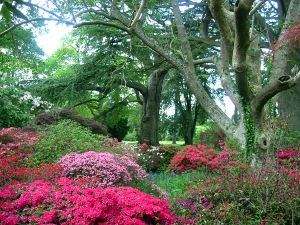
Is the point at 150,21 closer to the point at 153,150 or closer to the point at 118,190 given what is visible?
the point at 153,150

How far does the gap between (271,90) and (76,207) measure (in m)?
4.55

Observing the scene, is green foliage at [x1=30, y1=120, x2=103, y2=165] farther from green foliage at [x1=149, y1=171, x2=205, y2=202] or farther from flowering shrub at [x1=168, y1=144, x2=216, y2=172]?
flowering shrub at [x1=168, y1=144, x2=216, y2=172]

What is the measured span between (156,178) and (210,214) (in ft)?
19.2

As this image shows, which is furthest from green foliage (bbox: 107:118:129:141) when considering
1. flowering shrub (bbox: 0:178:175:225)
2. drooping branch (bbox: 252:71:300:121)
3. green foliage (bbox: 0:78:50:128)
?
flowering shrub (bbox: 0:178:175:225)

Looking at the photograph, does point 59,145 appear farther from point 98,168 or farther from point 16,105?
point 16,105

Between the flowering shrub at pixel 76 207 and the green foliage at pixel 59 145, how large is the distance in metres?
3.10

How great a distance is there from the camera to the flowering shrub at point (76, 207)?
16.1 feet

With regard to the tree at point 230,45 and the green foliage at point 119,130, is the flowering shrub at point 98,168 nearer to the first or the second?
the tree at point 230,45

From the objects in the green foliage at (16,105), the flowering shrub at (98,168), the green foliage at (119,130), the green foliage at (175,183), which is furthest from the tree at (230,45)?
the green foliage at (119,130)

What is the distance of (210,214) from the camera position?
5.54 meters

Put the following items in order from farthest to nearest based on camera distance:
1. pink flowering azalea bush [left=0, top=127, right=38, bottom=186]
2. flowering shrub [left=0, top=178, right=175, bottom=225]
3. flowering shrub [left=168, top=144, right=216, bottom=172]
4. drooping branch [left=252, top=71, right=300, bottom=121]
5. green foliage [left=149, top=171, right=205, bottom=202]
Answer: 1. flowering shrub [left=168, top=144, right=216, bottom=172]
2. green foliage [left=149, top=171, right=205, bottom=202]
3. drooping branch [left=252, top=71, right=300, bottom=121]
4. pink flowering azalea bush [left=0, top=127, right=38, bottom=186]
5. flowering shrub [left=0, top=178, right=175, bottom=225]

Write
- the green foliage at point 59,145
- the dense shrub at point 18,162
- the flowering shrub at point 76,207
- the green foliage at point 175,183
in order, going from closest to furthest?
1. the flowering shrub at point 76,207
2. the dense shrub at point 18,162
3. the green foliage at point 175,183
4. the green foliage at point 59,145

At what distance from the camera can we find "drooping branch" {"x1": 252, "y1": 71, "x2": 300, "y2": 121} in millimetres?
7133

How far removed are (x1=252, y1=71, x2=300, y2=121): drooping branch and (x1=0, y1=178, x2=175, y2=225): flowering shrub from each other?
131 inches
